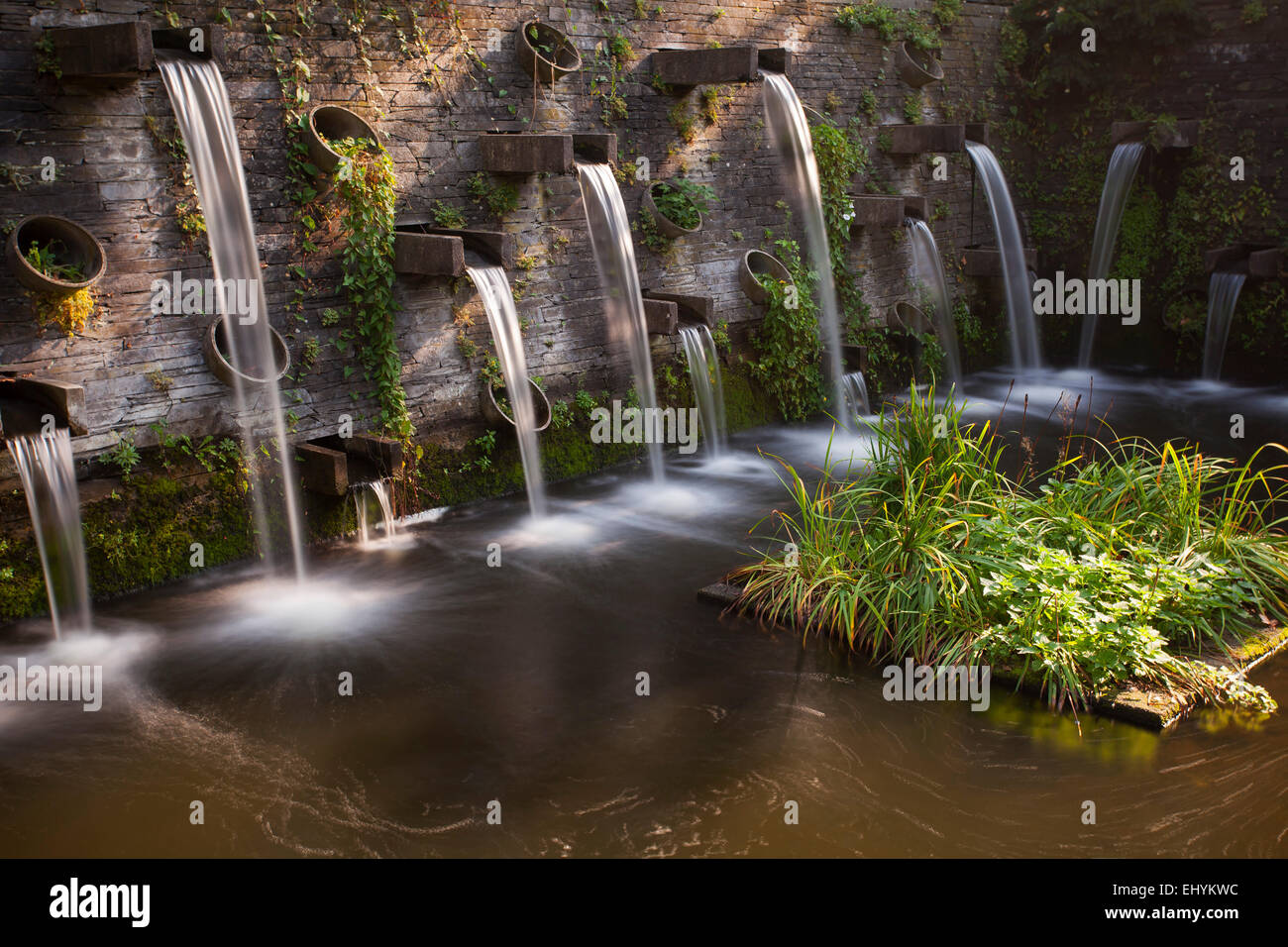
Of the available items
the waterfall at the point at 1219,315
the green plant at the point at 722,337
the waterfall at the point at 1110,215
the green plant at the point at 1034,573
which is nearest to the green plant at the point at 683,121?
the green plant at the point at 722,337

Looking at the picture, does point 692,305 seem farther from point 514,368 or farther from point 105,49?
point 105,49

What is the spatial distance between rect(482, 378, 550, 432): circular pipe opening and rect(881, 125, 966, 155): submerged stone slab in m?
5.64

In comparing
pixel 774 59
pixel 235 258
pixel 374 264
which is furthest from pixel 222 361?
pixel 774 59

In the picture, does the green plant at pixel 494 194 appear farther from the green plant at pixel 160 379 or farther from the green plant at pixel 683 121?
the green plant at pixel 160 379

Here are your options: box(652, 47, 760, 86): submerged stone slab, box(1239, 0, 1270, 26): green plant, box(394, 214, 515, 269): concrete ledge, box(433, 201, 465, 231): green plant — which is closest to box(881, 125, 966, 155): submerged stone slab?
box(652, 47, 760, 86): submerged stone slab

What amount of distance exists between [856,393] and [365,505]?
5559 mm

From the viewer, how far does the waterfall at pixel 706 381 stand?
10406 mm

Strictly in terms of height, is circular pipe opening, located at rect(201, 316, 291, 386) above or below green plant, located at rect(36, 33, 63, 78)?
below

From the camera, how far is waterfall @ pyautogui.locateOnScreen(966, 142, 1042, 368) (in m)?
13.5

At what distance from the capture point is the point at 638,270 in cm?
1043

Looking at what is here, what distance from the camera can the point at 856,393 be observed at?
39.0 feet

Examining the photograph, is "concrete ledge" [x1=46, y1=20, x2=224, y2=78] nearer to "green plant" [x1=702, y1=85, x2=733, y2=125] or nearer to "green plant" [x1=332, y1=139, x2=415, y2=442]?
"green plant" [x1=332, y1=139, x2=415, y2=442]

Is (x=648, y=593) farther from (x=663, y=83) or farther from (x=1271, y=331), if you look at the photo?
(x=1271, y=331)

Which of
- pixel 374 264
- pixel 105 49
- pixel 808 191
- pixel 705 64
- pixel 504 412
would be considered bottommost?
pixel 504 412
